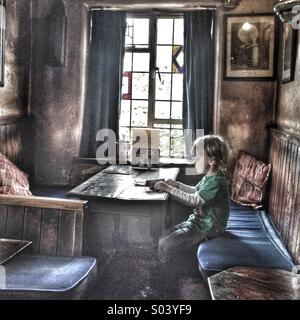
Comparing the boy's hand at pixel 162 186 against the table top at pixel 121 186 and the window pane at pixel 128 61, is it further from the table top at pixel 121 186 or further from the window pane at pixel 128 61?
the window pane at pixel 128 61

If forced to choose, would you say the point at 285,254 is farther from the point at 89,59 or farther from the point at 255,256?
the point at 89,59

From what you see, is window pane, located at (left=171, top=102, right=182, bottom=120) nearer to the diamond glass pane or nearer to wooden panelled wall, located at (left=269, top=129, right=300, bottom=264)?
the diamond glass pane

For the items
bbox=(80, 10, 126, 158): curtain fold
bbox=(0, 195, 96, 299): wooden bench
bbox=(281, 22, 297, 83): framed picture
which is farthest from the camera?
bbox=(80, 10, 126, 158): curtain fold

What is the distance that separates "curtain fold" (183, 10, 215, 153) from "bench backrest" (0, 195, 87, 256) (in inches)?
97.1

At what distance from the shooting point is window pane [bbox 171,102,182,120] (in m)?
4.50

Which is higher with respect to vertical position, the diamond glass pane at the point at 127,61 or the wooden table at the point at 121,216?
the diamond glass pane at the point at 127,61

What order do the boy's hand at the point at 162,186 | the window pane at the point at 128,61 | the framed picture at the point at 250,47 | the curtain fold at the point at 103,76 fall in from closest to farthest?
the boy's hand at the point at 162,186 → the framed picture at the point at 250,47 → the curtain fold at the point at 103,76 → the window pane at the point at 128,61

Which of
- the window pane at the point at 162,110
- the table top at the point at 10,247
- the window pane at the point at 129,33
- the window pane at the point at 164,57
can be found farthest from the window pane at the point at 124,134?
the table top at the point at 10,247

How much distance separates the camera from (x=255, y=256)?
2.38 meters

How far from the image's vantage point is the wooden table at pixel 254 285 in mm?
1420

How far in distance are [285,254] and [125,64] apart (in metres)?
2.78

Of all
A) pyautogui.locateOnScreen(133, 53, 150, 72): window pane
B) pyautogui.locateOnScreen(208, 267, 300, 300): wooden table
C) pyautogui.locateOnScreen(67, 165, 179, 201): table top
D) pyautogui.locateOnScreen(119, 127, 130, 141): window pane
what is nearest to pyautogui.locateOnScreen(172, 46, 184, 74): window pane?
pyautogui.locateOnScreen(133, 53, 150, 72): window pane

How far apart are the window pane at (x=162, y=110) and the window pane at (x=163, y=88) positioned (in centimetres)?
6

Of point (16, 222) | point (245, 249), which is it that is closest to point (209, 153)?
point (245, 249)
